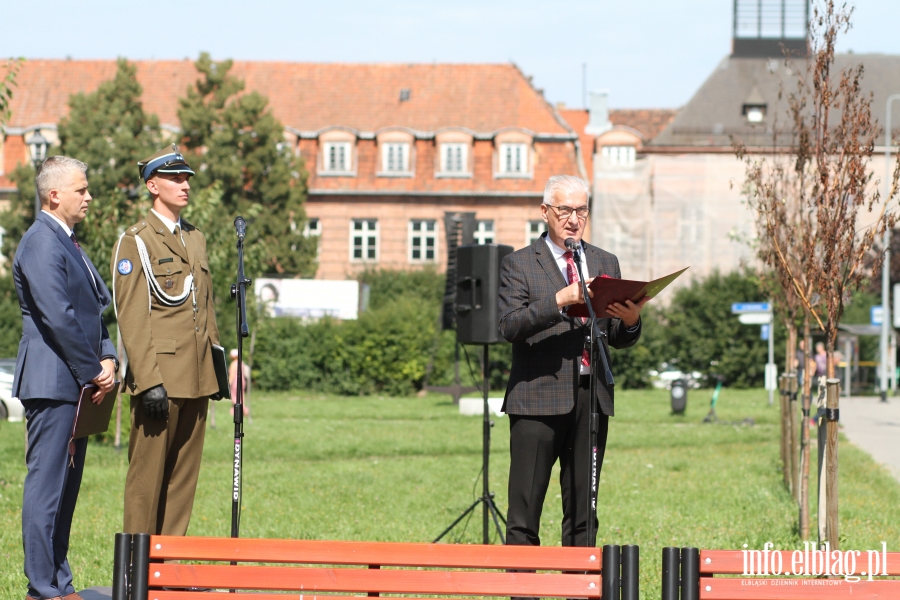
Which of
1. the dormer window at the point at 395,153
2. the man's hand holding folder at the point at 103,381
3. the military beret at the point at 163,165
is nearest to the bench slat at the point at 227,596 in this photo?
the man's hand holding folder at the point at 103,381

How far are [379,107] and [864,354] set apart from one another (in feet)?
81.2

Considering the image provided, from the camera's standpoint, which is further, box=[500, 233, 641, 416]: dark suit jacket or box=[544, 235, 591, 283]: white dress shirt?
box=[544, 235, 591, 283]: white dress shirt

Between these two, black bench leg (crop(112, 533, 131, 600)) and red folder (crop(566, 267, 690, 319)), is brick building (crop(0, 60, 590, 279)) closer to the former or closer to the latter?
red folder (crop(566, 267, 690, 319))

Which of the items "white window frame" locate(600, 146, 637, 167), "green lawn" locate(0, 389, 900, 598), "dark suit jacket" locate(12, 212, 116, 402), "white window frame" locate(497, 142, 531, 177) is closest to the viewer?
"dark suit jacket" locate(12, 212, 116, 402)

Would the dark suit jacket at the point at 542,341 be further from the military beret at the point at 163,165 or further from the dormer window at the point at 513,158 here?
the dormer window at the point at 513,158

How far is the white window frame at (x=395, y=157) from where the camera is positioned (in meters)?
55.2

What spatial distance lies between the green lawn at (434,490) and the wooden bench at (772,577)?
2726 mm

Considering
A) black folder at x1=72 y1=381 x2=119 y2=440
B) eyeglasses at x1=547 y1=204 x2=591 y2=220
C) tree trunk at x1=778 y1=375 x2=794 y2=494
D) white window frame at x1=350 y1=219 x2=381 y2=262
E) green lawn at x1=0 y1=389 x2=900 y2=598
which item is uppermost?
white window frame at x1=350 y1=219 x2=381 y2=262

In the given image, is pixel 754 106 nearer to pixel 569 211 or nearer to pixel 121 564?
pixel 569 211

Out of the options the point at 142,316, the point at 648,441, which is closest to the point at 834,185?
the point at 142,316

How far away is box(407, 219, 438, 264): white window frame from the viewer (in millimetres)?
55438

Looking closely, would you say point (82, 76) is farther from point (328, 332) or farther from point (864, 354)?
point (864, 354)

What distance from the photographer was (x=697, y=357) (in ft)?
141

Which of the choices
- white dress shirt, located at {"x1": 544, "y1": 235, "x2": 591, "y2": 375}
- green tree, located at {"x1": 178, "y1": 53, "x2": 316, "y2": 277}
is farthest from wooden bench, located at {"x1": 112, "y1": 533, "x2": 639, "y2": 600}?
green tree, located at {"x1": 178, "y1": 53, "x2": 316, "y2": 277}
